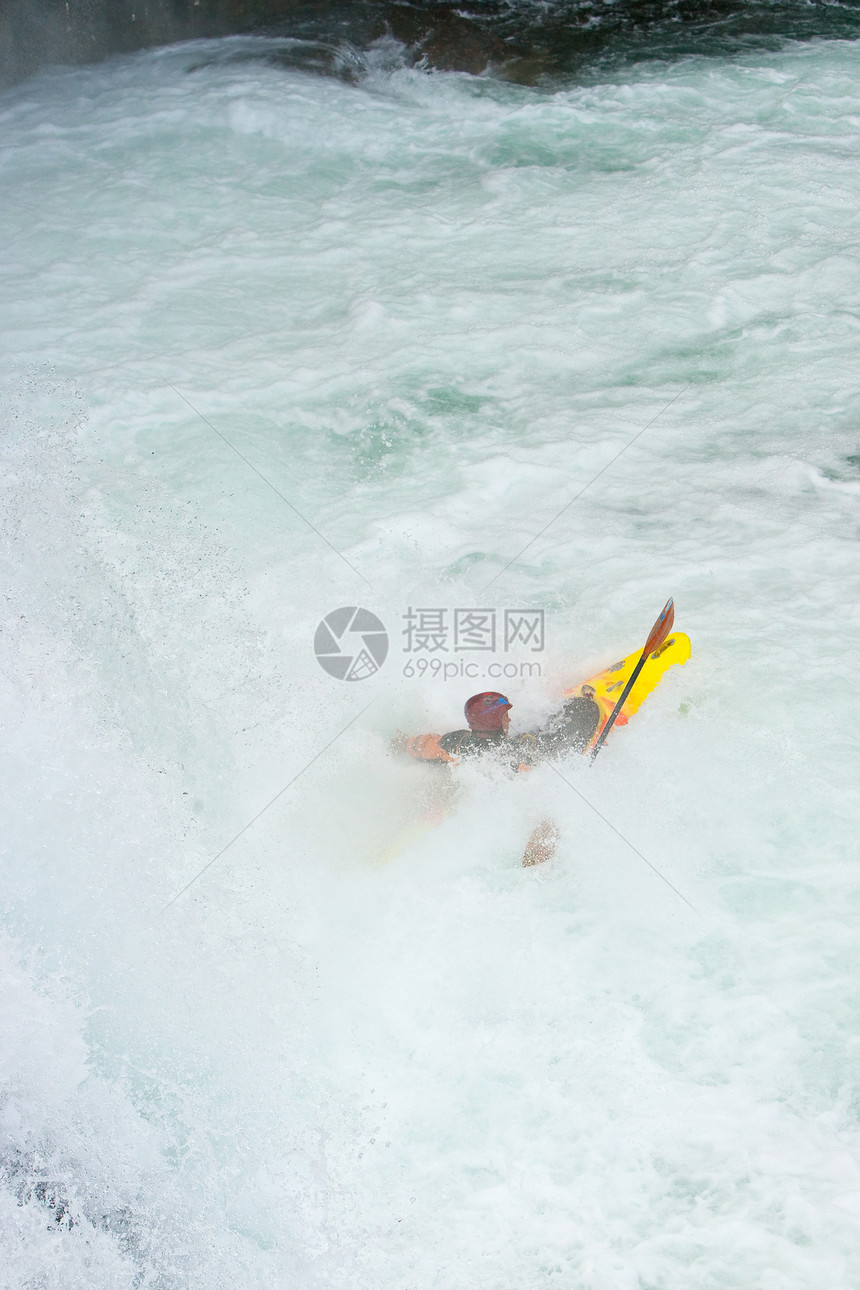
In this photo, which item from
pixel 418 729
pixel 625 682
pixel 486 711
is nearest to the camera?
pixel 486 711

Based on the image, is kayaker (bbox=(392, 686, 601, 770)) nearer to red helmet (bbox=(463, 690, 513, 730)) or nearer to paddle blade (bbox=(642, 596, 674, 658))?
red helmet (bbox=(463, 690, 513, 730))

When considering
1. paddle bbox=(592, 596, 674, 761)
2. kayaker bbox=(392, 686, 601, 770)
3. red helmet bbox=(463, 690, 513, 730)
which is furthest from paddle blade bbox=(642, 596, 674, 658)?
red helmet bbox=(463, 690, 513, 730)

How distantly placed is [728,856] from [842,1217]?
3.45ft

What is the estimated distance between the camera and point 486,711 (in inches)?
130

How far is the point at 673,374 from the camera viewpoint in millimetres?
5188

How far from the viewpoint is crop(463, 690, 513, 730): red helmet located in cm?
331

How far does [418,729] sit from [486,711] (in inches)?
15.6

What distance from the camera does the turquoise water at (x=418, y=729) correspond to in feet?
8.69

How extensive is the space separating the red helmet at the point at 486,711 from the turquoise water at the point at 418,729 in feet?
0.68

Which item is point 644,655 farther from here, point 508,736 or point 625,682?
point 508,736

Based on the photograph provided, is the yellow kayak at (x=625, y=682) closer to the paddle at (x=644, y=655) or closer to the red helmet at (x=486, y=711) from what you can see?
the paddle at (x=644, y=655)

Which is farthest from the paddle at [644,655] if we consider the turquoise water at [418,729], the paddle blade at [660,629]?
the turquoise water at [418,729]

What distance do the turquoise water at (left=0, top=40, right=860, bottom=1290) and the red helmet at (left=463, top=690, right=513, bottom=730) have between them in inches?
8.2

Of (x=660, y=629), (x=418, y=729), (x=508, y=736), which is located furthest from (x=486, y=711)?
(x=660, y=629)
